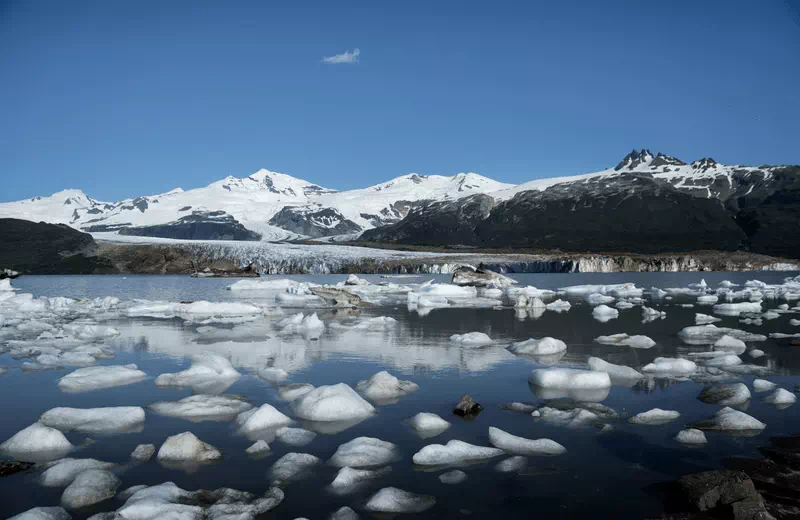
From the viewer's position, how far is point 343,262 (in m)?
73.2

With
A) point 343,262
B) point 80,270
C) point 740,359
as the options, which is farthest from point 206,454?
point 80,270

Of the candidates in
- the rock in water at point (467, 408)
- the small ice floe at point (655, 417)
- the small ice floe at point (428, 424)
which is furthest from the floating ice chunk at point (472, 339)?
the small ice floe at point (428, 424)

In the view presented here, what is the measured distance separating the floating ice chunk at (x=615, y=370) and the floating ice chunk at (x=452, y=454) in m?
4.47

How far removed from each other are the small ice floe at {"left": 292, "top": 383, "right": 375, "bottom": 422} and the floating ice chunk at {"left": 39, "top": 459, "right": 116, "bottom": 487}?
2.46m

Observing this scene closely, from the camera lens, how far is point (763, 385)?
8.66 metres

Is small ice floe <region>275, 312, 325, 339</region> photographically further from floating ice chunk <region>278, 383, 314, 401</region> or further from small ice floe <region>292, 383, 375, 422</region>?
small ice floe <region>292, 383, 375, 422</region>

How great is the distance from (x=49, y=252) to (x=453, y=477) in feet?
256

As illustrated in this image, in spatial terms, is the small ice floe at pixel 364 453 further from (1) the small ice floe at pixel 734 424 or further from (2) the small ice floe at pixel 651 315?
(2) the small ice floe at pixel 651 315

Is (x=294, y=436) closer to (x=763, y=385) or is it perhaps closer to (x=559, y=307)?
(x=763, y=385)

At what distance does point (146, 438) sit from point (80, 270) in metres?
71.6

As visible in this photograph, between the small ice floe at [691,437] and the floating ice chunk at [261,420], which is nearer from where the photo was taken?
the small ice floe at [691,437]

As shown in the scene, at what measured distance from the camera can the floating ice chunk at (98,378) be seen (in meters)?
9.09

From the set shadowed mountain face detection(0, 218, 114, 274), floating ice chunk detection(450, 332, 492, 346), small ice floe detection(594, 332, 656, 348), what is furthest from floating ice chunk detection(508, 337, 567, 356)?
shadowed mountain face detection(0, 218, 114, 274)

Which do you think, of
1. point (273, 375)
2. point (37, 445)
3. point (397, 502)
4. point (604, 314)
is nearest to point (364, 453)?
point (397, 502)
